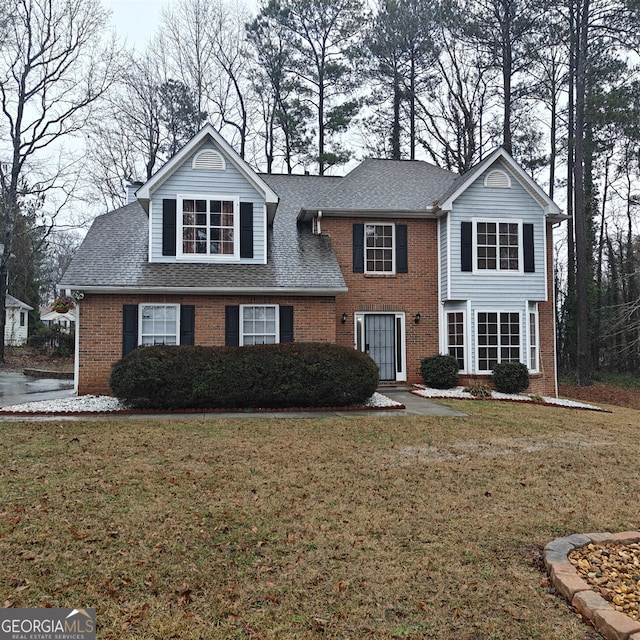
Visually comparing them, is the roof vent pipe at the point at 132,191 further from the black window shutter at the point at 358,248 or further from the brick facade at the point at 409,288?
the black window shutter at the point at 358,248

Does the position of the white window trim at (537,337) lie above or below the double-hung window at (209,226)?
below

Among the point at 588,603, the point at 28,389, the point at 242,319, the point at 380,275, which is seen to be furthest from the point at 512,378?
the point at 28,389

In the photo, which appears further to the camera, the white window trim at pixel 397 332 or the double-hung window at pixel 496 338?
the white window trim at pixel 397 332

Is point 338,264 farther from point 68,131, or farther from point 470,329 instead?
point 68,131

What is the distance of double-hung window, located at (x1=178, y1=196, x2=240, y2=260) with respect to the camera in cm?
1429

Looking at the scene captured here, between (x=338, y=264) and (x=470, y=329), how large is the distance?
14.5ft

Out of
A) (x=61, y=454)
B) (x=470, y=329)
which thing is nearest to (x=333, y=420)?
(x=61, y=454)

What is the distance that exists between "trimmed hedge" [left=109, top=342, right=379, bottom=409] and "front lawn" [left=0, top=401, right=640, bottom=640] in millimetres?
2353

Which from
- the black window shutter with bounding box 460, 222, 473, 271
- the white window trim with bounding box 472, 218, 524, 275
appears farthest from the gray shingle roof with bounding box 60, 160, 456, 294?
the white window trim with bounding box 472, 218, 524, 275

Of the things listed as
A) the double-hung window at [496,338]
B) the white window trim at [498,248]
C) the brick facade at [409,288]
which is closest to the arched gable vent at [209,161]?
the brick facade at [409,288]

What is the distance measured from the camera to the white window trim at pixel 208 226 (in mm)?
14172

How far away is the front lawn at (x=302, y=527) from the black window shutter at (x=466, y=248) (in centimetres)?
764

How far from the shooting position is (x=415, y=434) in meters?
9.02

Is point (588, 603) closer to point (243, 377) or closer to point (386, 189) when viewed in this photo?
point (243, 377)
